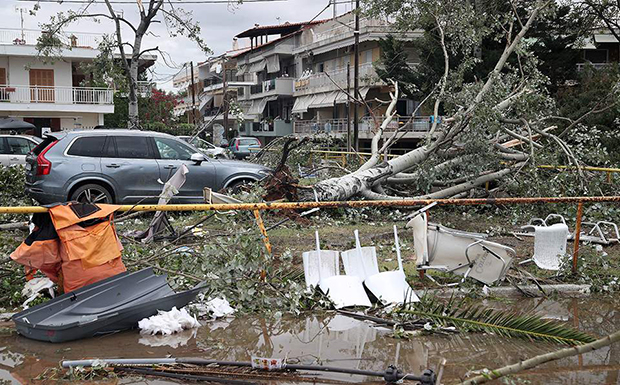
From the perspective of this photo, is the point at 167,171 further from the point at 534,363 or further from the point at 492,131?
the point at 534,363

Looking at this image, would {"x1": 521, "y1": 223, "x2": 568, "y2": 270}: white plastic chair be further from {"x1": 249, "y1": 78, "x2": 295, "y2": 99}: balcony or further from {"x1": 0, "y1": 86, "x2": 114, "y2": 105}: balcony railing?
{"x1": 249, "y1": 78, "x2": 295, "y2": 99}: balcony

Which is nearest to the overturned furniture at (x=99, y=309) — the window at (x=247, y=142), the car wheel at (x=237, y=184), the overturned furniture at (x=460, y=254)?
the overturned furniture at (x=460, y=254)

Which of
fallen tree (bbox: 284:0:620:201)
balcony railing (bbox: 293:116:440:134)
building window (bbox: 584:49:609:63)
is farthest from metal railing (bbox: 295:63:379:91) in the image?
fallen tree (bbox: 284:0:620:201)

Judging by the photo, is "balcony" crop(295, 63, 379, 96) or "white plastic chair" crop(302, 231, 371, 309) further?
"balcony" crop(295, 63, 379, 96)

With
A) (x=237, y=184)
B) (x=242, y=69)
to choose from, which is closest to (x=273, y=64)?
(x=242, y=69)

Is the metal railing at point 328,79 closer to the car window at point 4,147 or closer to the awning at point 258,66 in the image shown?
the awning at point 258,66

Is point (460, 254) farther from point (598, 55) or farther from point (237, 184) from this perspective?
point (598, 55)

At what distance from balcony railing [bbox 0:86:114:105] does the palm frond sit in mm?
35921

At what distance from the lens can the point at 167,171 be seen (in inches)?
476

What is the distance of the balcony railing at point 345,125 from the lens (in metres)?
40.6

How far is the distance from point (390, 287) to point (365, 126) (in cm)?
3876

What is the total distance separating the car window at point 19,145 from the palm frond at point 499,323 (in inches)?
686

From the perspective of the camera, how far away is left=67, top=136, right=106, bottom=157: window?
38.3 ft

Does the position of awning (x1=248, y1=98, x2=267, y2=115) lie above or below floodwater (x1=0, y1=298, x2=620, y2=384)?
above
